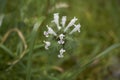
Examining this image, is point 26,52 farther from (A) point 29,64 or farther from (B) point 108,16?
(B) point 108,16

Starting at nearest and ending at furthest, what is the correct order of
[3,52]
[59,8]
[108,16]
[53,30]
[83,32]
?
[53,30], [3,52], [59,8], [83,32], [108,16]

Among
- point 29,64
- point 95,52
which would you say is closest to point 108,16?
point 95,52

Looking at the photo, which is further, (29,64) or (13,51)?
(13,51)

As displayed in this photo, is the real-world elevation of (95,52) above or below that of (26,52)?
above

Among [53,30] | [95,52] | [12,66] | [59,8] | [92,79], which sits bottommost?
[53,30]

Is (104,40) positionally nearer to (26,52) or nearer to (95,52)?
(95,52)

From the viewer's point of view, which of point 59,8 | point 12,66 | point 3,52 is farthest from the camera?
point 59,8
